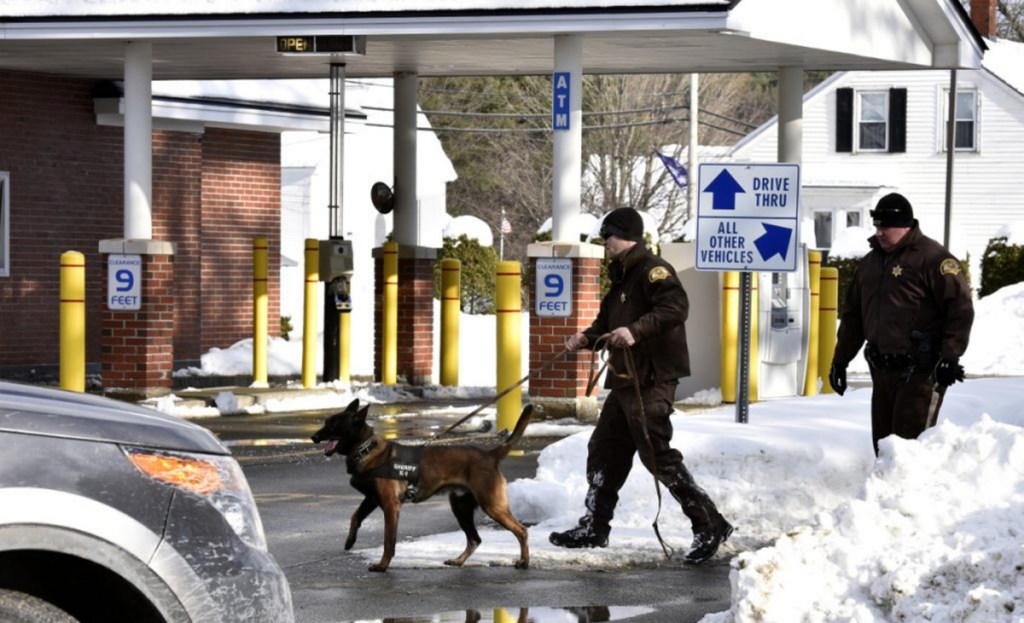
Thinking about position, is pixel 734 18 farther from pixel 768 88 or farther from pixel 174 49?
pixel 768 88

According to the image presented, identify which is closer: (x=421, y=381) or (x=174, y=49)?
(x=174, y=49)

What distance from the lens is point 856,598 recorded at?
7.29m

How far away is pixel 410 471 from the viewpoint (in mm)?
9469

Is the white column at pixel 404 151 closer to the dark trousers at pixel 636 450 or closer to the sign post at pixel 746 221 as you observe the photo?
the sign post at pixel 746 221

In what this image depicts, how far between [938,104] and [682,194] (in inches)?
292

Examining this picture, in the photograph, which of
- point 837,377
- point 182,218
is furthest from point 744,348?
point 182,218

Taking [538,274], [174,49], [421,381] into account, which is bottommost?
[421,381]

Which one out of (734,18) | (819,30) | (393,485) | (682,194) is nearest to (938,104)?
(682,194)

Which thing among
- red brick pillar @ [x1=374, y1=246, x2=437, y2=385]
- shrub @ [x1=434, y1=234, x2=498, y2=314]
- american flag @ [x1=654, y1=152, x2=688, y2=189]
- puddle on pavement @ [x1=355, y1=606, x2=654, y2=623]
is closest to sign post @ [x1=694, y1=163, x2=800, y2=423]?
puddle on pavement @ [x1=355, y1=606, x2=654, y2=623]

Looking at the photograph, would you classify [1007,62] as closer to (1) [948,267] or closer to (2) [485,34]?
(2) [485,34]

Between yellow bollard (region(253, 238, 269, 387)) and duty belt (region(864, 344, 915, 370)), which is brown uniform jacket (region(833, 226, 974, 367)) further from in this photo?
yellow bollard (region(253, 238, 269, 387))

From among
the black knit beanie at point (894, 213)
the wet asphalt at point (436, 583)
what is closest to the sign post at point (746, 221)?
the wet asphalt at point (436, 583)

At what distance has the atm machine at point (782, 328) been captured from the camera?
2009cm

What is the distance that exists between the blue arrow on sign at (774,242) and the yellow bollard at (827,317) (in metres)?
7.72
